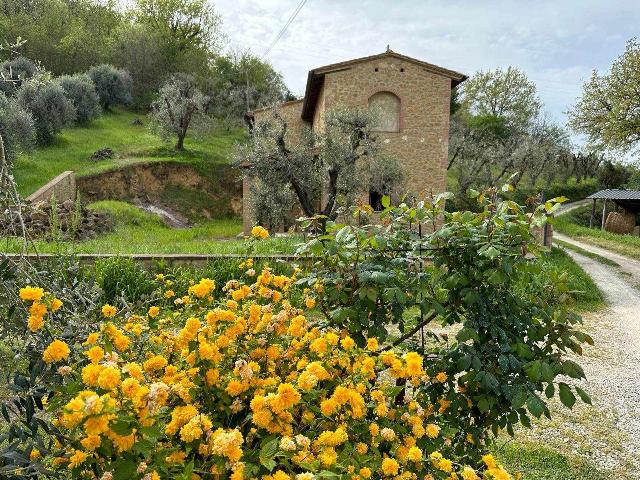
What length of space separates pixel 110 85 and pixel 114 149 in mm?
9353

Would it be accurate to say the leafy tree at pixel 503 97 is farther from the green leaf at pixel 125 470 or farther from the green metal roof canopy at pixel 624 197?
the green leaf at pixel 125 470

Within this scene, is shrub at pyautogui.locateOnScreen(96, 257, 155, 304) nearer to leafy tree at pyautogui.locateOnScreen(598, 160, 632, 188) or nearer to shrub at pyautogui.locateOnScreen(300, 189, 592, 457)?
shrub at pyautogui.locateOnScreen(300, 189, 592, 457)

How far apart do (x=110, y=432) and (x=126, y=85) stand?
35.3 metres

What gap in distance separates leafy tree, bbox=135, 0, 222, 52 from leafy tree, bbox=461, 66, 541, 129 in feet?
81.2

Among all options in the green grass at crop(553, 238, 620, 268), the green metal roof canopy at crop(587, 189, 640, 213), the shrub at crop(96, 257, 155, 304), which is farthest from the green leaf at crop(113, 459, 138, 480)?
the green metal roof canopy at crop(587, 189, 640, 213)

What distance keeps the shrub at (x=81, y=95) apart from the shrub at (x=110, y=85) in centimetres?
296

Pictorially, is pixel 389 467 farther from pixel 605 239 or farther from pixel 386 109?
pixel 605 239

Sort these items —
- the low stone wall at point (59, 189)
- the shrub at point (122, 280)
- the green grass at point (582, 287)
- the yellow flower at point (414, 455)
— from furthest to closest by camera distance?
the low stone wall at point (59, 189) < the green grass at point (582, 287) < the shrub at point (122, 280) < the yellow flower at point (414, 455)

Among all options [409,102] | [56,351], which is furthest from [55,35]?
[56,351]

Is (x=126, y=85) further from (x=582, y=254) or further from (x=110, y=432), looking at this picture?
(x=110, y=432)

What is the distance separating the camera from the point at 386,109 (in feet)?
57.0

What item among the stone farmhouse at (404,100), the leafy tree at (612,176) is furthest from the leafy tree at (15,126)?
the leafy tree at (612,176)

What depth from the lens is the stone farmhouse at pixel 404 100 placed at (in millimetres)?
16844

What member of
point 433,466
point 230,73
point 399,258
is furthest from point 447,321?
point 230,73
